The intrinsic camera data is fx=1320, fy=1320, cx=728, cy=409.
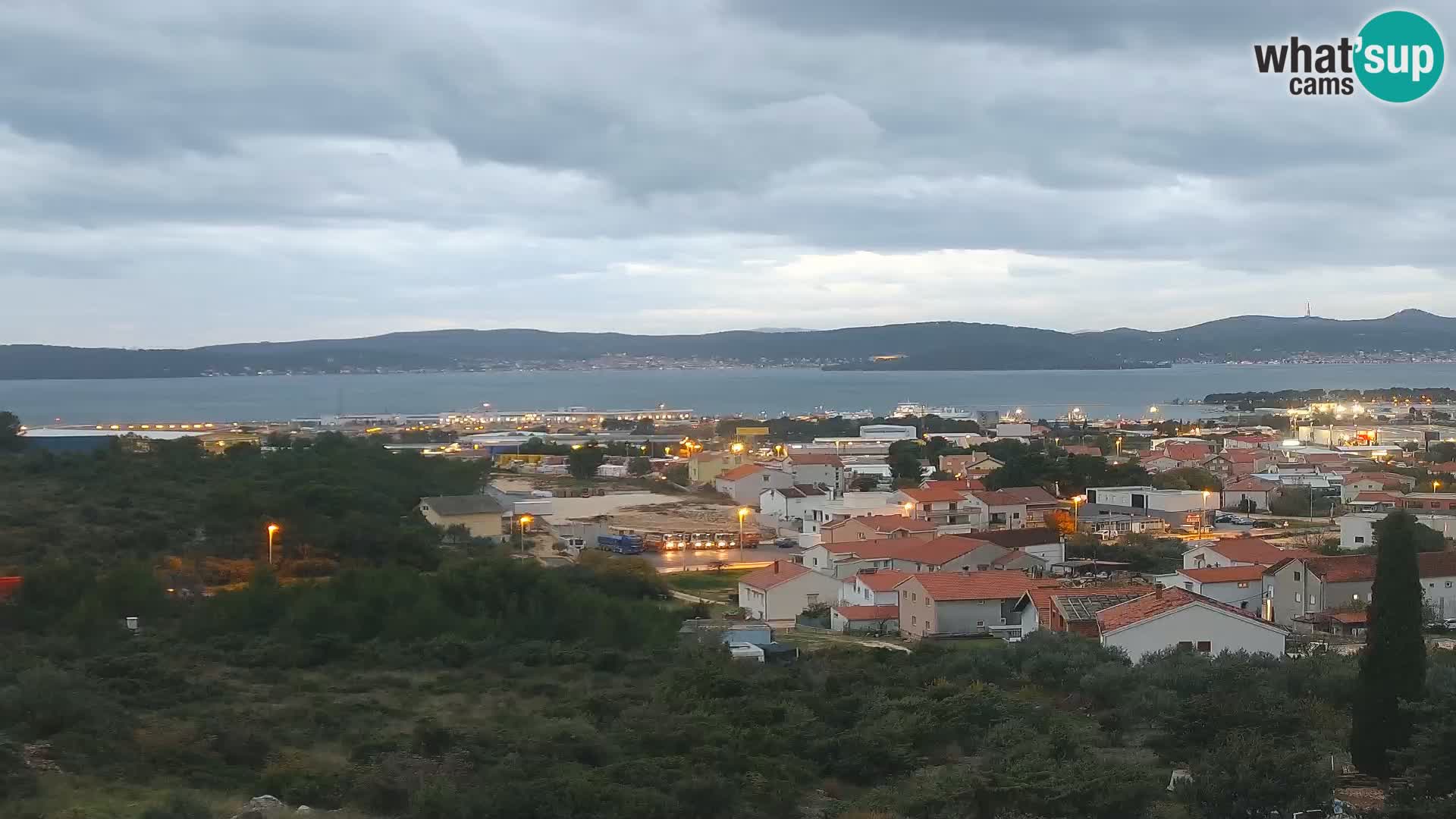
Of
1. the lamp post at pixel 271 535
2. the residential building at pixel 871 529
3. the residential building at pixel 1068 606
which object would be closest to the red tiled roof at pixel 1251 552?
the residential building at pixel 1068 606

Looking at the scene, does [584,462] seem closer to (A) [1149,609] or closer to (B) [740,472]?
(B) [740,472]

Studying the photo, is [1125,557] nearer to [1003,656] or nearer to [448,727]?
[1003,656]

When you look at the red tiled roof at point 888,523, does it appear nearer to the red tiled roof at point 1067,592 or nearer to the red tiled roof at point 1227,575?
the red tiled roof at point 1227,575

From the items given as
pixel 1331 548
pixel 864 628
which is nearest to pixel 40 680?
pixel 864 628

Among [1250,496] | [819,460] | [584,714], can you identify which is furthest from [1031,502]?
[584,714]

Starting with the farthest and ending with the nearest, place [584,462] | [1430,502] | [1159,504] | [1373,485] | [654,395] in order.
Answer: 1. [654,395]
2. [584,462]
3. [1373,485]
4. [1159,504]
5. [1430,502]

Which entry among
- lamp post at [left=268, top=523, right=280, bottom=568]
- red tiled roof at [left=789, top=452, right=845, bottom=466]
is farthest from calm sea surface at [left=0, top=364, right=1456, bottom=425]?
lamp post at [left=268, top=523, right=280, bottom=568]
